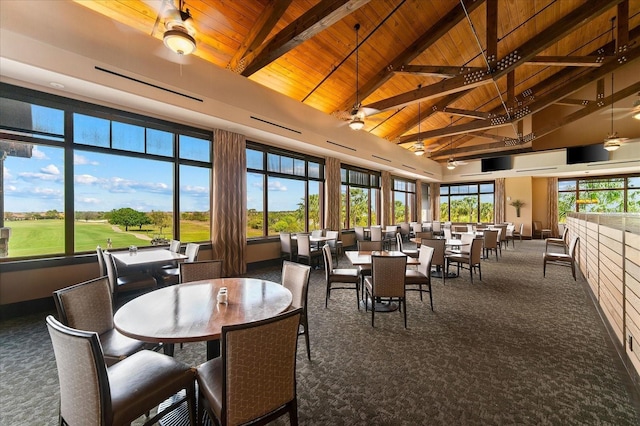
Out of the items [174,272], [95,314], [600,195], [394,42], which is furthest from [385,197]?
[95,314]

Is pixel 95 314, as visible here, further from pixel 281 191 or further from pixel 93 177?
pixel 281 191

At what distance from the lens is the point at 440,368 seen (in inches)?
96.7

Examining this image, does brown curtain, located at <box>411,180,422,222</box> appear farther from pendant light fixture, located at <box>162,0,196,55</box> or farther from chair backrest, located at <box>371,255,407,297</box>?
pendant light fixture, located at <box>162,0,196,55</box>

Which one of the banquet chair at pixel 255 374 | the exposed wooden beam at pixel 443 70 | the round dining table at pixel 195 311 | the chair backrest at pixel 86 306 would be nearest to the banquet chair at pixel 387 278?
the round dining table at pixel 195 311

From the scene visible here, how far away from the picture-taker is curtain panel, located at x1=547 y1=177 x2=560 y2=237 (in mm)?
12695

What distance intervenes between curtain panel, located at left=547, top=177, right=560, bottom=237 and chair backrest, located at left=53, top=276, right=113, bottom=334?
16521mm

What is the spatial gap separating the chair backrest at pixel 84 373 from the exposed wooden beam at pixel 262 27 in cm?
478

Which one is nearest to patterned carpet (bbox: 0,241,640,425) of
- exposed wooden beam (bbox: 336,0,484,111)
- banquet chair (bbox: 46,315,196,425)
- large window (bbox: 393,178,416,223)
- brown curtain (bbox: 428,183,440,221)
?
banquet chair (bbox: 46,315,196,425)

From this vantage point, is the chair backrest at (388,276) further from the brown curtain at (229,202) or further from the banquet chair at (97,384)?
the brown curtain at (229,202)

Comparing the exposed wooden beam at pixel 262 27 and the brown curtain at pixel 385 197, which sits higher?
the exposed wooden beam at pixel 262 27

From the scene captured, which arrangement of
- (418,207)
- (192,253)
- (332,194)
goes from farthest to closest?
(418,207)
(332,194)
(192,253)

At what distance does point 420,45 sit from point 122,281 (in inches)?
283

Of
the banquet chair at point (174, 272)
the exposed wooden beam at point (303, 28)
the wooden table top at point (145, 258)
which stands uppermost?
the exposed wooden beam at point (303, 28)

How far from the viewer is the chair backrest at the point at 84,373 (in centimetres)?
119
